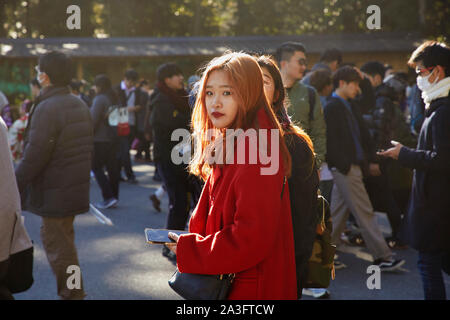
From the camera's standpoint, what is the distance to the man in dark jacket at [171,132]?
5973mm

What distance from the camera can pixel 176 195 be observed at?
598 cm

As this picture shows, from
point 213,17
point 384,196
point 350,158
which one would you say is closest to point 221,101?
point 350,158

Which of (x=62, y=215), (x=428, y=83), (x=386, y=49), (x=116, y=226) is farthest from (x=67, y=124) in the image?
(x=386, y=49)

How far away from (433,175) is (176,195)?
2962 millimetres

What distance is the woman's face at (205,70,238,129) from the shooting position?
207 cm

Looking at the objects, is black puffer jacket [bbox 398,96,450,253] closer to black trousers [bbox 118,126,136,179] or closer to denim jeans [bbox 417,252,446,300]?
denim jeans [bbox 417,252,446,300]

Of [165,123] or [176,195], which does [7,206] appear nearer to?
[176,195]

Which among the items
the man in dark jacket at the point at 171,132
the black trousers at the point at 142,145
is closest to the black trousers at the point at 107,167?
the man in dark jacket at the point at 171,132

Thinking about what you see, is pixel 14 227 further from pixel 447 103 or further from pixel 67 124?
pixel 447 103

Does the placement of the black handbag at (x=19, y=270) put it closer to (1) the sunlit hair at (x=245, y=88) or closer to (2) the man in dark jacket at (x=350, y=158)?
(1) the sunlit hair at (x=245, y=88)

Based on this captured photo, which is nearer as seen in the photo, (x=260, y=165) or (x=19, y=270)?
(x=260, y=165)

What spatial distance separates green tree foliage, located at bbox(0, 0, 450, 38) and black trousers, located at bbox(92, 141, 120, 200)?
85.4ft

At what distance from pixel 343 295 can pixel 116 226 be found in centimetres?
359

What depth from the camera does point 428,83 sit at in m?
3.81
